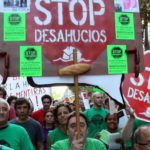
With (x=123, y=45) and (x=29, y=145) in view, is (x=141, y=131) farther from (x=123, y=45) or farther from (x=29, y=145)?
(x=29, y=145)

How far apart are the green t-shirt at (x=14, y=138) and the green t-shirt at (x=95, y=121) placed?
5.07 feet

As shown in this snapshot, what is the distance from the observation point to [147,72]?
3154mm

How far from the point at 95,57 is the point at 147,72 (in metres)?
0.91

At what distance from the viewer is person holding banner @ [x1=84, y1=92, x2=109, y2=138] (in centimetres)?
413

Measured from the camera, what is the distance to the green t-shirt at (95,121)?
13.5ft

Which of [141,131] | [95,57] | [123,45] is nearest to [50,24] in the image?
[95,57]

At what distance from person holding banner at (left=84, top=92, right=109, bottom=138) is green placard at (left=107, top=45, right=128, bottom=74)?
181 centimetres

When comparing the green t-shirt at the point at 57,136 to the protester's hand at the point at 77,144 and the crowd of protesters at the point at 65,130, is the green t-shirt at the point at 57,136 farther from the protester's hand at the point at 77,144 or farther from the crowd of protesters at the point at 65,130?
the protester's hand at the point at 77,144

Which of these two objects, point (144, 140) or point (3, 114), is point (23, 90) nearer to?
point (3, 114)

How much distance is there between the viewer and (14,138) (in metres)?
2.68

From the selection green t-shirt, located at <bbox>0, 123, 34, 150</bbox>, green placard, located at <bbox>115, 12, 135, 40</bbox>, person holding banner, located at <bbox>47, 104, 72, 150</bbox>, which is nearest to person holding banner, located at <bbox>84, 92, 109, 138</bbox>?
person holding banner, located at <bbox>47, 104, 72, 150</bbox>

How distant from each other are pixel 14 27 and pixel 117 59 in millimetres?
953

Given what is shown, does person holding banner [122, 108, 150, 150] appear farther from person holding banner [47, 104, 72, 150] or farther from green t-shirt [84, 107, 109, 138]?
green t-shirt [84, 107, 109, 138]

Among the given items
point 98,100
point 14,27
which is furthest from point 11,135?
point 98,100
